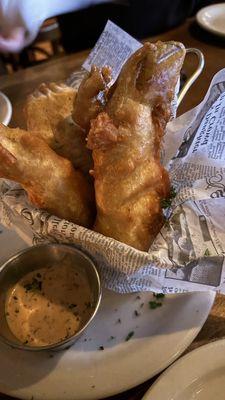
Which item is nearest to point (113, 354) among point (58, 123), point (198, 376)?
point (198, 376)

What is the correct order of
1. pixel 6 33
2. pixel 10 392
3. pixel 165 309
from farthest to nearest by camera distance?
pixel 6 33
pixel 165 309
pixel 10 392

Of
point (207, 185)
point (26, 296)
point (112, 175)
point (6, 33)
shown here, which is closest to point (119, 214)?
point (112, 175)

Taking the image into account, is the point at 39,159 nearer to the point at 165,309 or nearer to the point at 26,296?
the point at 26,296

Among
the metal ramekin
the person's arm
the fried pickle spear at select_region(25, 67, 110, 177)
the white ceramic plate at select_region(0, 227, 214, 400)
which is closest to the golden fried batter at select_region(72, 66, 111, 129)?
the fried pickle spear at select_region(25, 67, 110, 177)

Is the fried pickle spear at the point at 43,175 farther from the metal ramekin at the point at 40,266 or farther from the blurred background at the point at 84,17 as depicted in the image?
the blurred background at the point at 84,17

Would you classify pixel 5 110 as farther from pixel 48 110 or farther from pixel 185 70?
pixel 185 70

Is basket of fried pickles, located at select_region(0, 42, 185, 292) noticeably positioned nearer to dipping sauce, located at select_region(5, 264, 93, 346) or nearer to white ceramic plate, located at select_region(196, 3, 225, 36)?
dipping sauce, located at select_region(5, 264, 93, 346)
